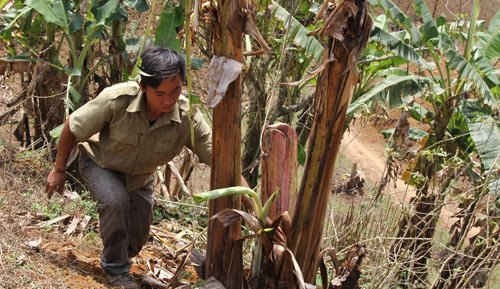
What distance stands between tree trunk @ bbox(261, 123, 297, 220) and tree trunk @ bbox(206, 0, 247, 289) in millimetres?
170

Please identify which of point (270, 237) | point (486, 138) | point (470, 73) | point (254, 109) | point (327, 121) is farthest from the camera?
point (254, 109)

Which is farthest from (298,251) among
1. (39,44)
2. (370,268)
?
(39,44)

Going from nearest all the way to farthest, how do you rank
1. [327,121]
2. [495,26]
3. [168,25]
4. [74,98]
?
[327,121]
[168,25]
[74,98]
[495,26]

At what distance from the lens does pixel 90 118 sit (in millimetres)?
3756

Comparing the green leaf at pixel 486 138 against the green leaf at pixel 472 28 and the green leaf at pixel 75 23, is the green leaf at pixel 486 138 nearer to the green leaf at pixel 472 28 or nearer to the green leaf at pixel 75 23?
the green leaf at pixel 472 28

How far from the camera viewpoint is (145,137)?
12.7 ft

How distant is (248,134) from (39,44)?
2063 mm

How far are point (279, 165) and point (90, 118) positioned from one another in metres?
1.05

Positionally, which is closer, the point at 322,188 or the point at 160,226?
the point at 322,188

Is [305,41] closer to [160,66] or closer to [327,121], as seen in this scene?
[160,66]

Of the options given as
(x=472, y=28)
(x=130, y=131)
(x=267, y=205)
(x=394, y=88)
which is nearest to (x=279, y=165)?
(x=267, y=205)

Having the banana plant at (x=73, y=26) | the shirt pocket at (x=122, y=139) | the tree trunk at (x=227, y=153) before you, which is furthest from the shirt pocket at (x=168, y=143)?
the banana plant at (x=73, y=26)

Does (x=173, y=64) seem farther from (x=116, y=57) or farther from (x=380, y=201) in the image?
(x=116, y=57)

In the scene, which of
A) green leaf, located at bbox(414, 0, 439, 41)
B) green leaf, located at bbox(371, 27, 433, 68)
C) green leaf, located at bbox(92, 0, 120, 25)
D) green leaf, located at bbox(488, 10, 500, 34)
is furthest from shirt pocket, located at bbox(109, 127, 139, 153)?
green leaf, located at bbox(488, 10, 500, 34)
